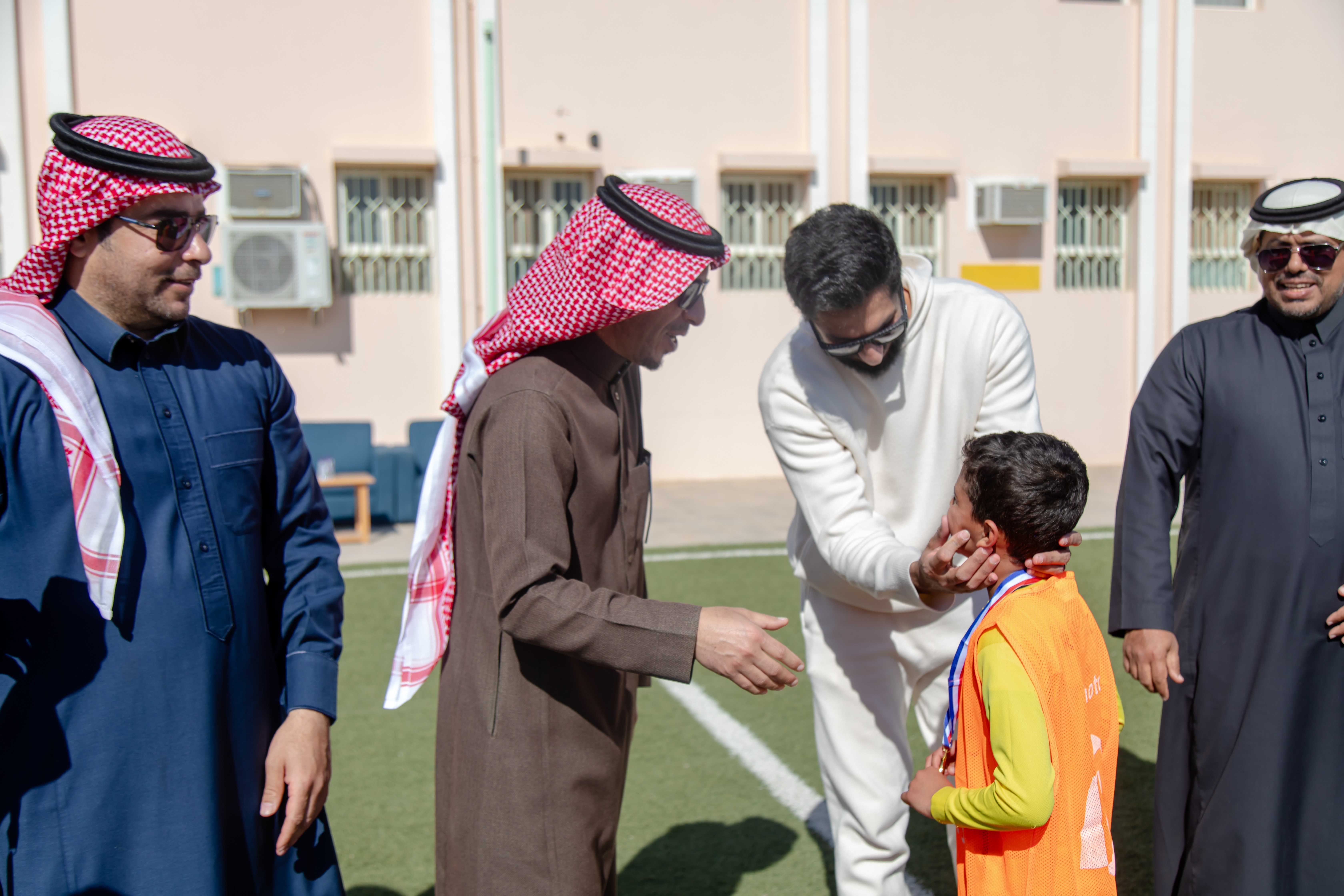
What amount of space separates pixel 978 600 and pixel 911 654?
0.79ft

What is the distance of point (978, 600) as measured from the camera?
292 centimetres

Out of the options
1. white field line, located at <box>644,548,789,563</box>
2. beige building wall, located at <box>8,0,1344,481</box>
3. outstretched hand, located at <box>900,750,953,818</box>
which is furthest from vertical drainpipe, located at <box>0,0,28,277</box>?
outstretched hand, located at <box>900,750,953,818</box>

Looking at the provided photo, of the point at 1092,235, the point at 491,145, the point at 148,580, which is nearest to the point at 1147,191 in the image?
the point at 1092,235

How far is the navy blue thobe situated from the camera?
69.7 inches

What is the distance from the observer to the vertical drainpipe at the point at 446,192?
10.9 metres

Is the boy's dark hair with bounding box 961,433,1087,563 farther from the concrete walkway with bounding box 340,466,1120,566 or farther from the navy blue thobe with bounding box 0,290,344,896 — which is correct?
the concrete walkway with bounding box 340,466,1120,566

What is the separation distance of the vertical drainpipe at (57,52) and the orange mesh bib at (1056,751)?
1050 cm

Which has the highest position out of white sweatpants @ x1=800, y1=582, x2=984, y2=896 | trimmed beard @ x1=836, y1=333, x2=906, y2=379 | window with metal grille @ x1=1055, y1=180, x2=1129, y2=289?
window with metal grille @ x1=1055, y1=180, x2=1129, y2=289

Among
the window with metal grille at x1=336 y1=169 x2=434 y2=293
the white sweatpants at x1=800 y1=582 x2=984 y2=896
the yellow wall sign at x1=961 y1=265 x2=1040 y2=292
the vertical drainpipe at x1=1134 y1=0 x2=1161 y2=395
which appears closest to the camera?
the white sweatpants at x1=800 y1=582 x2=984 y2=896

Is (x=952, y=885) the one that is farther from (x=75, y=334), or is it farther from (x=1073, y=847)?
(x=75, y=334)

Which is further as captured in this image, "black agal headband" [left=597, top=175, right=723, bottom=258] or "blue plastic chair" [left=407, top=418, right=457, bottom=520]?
"blue plastic chair" [left=407, top=418, right=457, bottom=520]

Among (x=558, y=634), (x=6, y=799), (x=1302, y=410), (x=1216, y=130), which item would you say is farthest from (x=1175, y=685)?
(x=1216, y=130)

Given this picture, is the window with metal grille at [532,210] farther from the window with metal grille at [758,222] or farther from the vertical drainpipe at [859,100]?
the vertical drainpipe at [859,100]

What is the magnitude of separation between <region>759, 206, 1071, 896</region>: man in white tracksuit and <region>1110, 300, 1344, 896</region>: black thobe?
40cm
